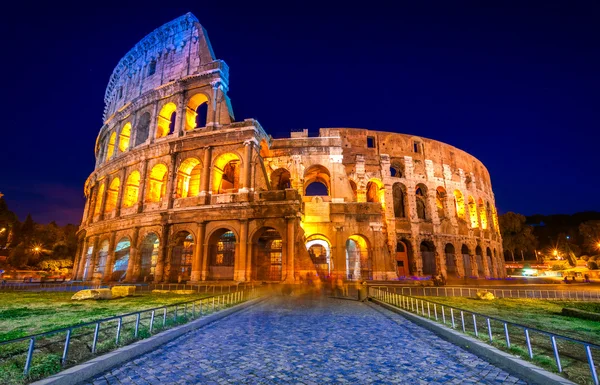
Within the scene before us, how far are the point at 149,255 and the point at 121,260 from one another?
3.02 m

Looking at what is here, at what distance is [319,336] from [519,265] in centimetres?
5335

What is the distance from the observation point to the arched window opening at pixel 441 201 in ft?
96.0

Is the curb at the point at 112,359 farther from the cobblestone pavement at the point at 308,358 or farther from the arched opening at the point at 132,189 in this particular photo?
the arched opening at the point at 132,189

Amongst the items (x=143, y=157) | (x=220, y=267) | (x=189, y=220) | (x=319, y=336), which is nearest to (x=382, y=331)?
(x=319, y=336)

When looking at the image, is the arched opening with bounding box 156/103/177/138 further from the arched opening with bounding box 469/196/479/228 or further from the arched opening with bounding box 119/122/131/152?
the arched opening with bounding box 469/196/479/228

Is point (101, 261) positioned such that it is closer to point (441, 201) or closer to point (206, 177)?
point (206, 177)

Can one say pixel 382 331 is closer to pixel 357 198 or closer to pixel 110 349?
pixel 110 349

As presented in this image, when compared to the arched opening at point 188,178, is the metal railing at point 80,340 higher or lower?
lower

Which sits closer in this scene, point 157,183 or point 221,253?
point 221,253

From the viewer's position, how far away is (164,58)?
87.1 feet

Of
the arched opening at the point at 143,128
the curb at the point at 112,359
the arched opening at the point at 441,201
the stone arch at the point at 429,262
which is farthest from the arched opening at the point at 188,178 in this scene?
the arched opening at the point at 441,201

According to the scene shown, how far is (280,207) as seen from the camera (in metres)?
18.7

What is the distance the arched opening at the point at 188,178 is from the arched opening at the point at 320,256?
390 inches

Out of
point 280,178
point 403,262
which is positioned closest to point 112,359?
point 280,178
